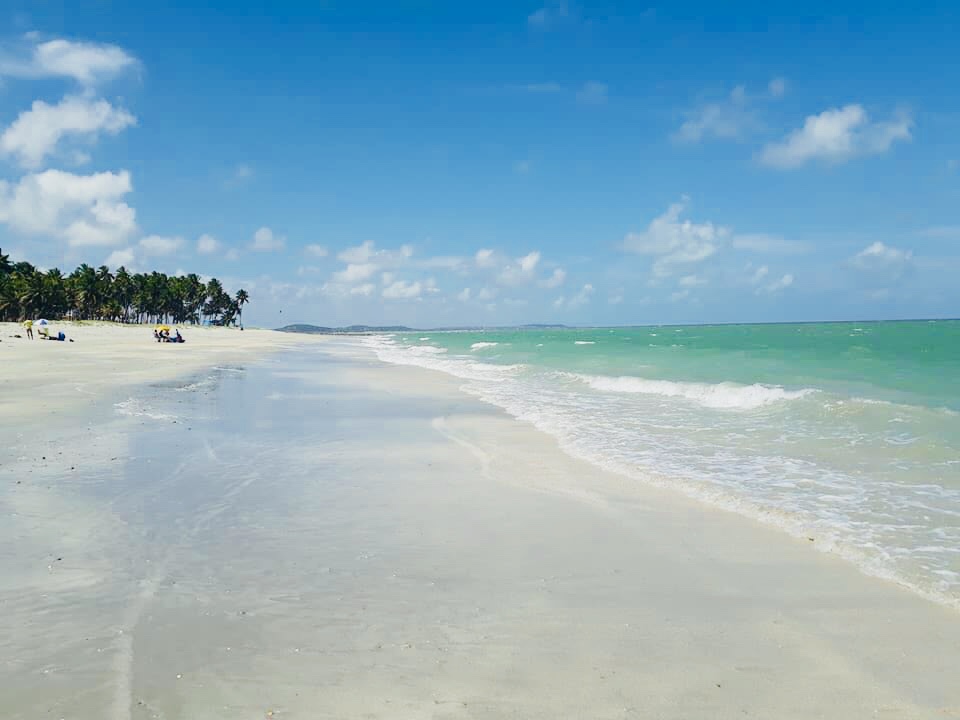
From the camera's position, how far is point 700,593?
573cm

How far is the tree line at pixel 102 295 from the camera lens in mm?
89625

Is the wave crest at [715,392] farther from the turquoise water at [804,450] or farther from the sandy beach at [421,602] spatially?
the sandy beach at [421,602]

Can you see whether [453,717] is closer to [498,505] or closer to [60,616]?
[60,616]

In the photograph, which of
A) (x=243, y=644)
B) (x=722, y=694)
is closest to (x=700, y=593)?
(x=722, y=694)

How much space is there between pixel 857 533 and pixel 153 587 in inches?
306

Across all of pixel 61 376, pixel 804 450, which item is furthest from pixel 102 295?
pixel 804 450

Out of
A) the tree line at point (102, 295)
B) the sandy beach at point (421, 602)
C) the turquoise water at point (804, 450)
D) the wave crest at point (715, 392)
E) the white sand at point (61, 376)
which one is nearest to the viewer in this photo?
the sandy beach at point (421, 602)

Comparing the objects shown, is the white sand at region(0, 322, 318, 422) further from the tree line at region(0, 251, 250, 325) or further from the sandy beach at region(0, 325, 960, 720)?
the tree line at region(0, 251, 250, 325)

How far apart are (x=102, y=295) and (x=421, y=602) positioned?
121 metres

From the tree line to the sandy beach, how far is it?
322 ft

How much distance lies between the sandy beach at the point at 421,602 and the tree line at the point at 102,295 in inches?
3859

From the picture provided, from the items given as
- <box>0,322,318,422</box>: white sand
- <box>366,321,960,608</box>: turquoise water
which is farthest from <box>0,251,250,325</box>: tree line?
Answer: <box>366,321,960,608</box>: turquoise water

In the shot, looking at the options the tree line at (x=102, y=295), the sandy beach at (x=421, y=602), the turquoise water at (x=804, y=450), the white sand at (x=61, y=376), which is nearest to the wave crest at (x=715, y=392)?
the turquoise water at (x=804, y=450)

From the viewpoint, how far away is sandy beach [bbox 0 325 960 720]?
400 centimetres
